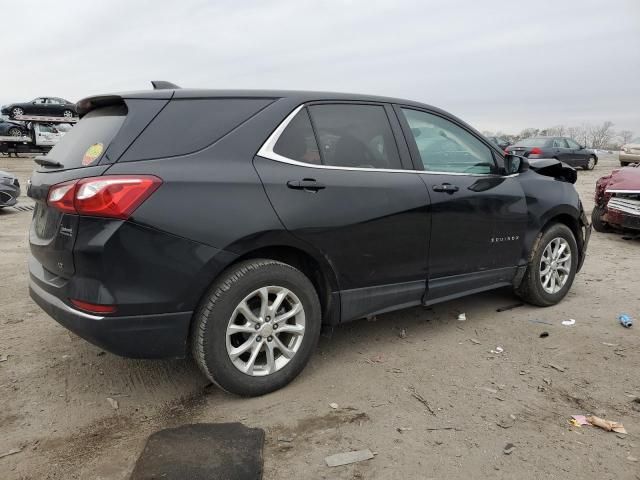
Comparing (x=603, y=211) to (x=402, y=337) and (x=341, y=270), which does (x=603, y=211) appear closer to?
A: (x=402, y=337)

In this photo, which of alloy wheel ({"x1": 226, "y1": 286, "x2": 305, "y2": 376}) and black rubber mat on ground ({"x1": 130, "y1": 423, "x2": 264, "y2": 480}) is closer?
black rubber mat on ground ({"x1": 130, "y1": 423, "x2": 264, "y2": 480})

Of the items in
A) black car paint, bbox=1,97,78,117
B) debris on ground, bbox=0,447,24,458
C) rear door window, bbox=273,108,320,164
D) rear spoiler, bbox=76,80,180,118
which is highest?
black car paint, bbox=1,97,78,117

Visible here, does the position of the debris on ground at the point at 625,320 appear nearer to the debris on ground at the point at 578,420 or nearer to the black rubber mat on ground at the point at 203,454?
the debris on ground at the point at 578,420

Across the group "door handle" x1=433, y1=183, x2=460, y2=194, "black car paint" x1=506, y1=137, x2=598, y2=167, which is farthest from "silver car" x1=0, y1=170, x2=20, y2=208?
"black car paint" x1=506, y1=137, x2=598, y2=167

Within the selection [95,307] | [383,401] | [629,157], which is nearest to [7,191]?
A: [95,307]

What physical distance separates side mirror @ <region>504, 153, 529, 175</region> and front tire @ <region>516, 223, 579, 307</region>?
65cm

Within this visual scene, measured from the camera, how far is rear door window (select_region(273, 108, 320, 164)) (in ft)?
9.94

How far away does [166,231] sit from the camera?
8.39ft

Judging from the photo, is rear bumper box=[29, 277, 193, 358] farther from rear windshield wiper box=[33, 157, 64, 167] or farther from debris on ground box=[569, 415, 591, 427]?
debris on ground box=[569, 415, 591, 427]

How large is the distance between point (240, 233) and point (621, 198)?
681 cm

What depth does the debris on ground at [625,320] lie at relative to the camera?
13.8ft

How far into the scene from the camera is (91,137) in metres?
2.87

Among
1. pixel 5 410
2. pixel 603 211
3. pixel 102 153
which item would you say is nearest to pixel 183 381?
pixel 5 410

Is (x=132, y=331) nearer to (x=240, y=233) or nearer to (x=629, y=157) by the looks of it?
(x=240, y=233)
